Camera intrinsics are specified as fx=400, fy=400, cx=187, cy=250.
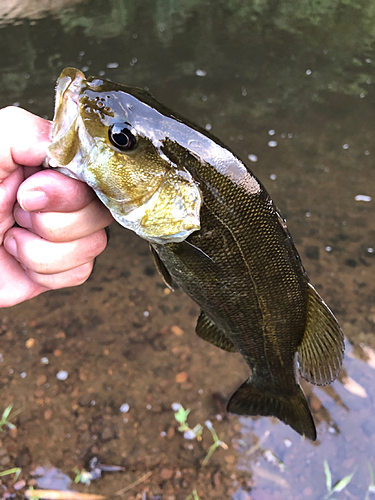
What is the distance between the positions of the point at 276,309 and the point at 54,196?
0.85m

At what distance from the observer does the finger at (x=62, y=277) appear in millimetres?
1654

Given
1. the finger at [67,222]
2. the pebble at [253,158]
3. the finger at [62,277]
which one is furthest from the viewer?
the pebble at [253,158]

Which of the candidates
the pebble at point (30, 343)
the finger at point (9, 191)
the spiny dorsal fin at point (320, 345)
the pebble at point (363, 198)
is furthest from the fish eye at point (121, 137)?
the pebble at point (363, 198)

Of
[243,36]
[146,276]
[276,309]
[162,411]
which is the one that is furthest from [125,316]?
[243,36]

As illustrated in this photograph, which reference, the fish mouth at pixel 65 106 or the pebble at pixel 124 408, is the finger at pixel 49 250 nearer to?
the fish mouth at pixel 65 106

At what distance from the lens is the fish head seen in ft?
3.70

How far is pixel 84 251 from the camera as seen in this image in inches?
59.5

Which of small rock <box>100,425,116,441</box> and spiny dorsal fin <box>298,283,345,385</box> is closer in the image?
spiny dorsal fin <box>298,283,345,385</box>

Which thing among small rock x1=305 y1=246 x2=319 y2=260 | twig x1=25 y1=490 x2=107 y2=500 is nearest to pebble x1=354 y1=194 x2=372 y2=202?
small rock x1=305 y1=246 x2=319 y2=260

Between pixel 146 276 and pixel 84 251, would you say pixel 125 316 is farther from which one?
pixel 84 251

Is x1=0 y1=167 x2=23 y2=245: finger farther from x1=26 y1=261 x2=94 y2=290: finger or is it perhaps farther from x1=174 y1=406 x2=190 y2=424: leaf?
x1=174 y1=406 x2=190 y2=424: leaf

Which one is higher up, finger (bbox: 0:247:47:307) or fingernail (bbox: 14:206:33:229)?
fingernail (bbox: 14:206:33:229)

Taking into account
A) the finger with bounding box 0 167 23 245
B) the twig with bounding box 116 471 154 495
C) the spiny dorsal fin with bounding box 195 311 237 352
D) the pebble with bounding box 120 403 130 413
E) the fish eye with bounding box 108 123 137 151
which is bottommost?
the twig with bounding box 116 471 154 495

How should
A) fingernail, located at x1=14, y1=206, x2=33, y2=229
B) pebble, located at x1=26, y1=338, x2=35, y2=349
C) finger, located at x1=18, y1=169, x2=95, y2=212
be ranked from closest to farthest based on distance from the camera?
1. finger, located at x1=18, y1=169, x2=95, y2=212
2. fingernail, located at x1=14, y1=206, x2=33, y2=229
3. pebble, located at x1=26, y1=338, x2=35, y2=349
